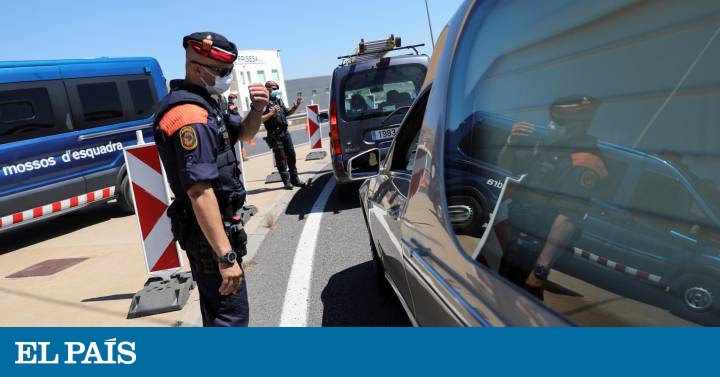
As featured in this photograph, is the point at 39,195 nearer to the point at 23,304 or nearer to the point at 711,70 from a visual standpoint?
the point at 23,304

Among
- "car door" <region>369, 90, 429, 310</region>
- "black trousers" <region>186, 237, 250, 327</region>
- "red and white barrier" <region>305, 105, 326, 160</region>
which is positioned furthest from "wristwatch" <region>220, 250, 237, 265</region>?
"red and white barrier" <region>305, 105, 326, 160</region>

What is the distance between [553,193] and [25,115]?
24.6 ft

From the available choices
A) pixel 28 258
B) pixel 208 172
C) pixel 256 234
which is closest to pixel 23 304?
pixel 28 258

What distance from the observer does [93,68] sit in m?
7.37

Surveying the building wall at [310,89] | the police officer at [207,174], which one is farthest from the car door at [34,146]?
the building wall at [310,89]

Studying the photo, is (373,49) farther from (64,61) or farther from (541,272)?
(541,272)

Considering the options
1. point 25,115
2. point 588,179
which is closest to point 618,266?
point 588,179

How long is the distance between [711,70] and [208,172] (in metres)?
1.75

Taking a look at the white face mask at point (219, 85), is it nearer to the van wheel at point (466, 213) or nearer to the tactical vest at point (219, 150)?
the tactical vest at point (219, 150)

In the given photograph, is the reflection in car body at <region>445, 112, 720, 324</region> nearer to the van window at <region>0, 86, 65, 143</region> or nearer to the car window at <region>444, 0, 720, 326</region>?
the car window at <region>444, 0, 720, 326</region>

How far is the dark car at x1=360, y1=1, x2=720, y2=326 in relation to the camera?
3.38 ft

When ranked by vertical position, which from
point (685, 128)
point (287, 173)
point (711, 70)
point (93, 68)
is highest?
point (93, 68)

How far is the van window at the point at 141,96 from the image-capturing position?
7.91 metres

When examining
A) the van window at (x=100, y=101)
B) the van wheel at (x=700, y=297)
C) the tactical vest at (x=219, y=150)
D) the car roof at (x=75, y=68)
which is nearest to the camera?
the van wheel at (x=700, y=297)
